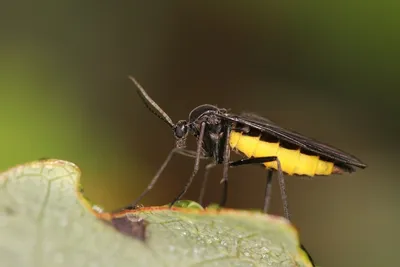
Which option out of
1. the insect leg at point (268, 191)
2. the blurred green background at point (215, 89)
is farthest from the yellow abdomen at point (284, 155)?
the blurred green background at point (215, 89)

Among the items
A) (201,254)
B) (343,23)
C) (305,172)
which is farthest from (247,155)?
(343,23)

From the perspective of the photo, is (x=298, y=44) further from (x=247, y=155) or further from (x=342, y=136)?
(x=247, y=155)

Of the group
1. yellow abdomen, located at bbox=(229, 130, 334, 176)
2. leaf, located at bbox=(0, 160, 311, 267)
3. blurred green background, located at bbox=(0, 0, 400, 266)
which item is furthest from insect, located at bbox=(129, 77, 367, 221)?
blurred green background, located at bbox=(0, 0, 400, 266)

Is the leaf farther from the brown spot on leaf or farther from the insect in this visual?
the insect

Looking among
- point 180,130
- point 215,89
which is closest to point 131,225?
point 180,130

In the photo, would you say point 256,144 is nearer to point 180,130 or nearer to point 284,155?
point 284,155

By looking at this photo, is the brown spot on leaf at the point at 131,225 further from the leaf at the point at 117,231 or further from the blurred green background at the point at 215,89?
the blurred green background at the point at 215,89
